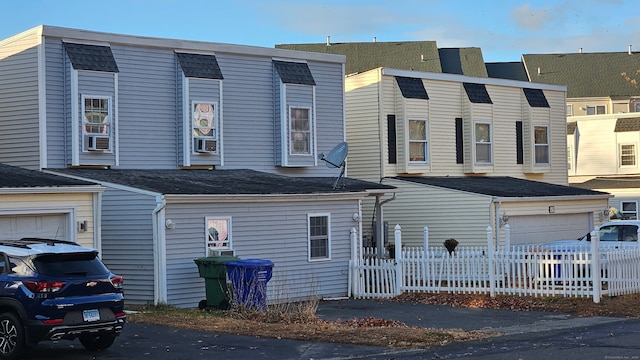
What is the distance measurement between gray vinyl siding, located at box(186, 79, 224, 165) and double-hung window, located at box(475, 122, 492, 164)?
11.9 meters

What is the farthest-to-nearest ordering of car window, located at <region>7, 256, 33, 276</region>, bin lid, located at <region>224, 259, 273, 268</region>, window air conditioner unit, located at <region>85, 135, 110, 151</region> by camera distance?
window air conditioner unit, located at <region>85, 135, 110, 151</region> → bin lid, located at <region>224, 259, 273, 268</region> → car window, located at <region>7, 256, 33, 276</region>

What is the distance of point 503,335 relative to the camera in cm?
1830

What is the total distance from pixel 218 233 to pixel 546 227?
1432cm

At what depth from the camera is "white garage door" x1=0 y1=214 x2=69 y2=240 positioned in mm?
20781

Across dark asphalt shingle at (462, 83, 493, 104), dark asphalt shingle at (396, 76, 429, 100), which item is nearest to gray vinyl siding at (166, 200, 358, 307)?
dark asphalt shingle at (396, 76, 429, 100)

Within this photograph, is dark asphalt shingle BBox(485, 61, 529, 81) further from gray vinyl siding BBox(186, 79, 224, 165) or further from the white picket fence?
gray vinyl siding BBox(186, 79, 224, 165)

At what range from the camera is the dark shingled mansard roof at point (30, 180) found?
20766 millimetres

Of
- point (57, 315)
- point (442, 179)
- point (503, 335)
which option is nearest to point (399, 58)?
point (442, 179)

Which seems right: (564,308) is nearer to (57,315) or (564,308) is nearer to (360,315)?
(360,315)

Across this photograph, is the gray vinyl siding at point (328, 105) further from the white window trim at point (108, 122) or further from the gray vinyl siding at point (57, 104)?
the gray vinyl siding at point (57, 104)

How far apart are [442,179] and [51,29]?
1516 cm

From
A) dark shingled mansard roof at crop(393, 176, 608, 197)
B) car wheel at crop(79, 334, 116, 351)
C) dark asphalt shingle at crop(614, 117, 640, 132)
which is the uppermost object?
dark asphalt shingle at crop(614, 117, 640, 132)

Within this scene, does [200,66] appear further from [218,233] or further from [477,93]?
[477,93]

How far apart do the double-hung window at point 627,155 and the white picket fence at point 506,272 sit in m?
26.4
